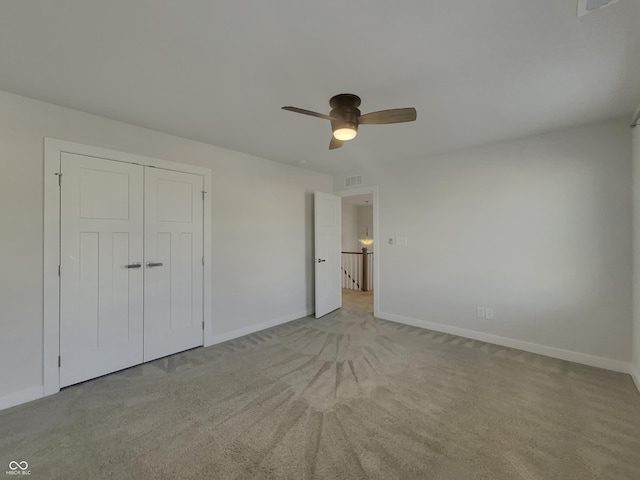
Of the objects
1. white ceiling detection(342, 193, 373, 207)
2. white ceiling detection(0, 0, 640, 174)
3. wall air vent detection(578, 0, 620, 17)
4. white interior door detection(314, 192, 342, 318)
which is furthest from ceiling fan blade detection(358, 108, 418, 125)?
white ceiling detection(342, 193, 373, 207)

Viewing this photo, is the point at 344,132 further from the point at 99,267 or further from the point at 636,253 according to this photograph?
the point at 636,253

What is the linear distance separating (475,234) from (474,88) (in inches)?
77.3

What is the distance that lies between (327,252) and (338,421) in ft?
9.81

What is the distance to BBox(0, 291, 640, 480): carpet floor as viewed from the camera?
154 centimetres

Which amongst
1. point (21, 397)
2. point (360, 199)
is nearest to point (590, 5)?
point (21, 397)

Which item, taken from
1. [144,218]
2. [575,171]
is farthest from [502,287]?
[144,218]

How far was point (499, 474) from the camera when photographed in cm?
149

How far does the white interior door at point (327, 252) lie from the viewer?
4.46 m

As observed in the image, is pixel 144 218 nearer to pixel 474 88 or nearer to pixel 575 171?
pixel 474 88

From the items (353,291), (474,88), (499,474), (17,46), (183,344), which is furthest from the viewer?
(353,291)

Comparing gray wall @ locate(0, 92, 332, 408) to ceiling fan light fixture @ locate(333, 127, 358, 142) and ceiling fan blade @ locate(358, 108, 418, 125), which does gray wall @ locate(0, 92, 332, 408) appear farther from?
ceiling fan blade @ locate(358, 108, 418, 125)

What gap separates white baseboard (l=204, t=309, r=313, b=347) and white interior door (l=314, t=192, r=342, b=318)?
412 mm

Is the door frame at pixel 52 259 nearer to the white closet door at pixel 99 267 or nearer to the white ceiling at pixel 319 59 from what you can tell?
the white closet door at pixel 99 267

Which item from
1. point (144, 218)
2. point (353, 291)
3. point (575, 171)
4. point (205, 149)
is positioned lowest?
point (353, 291)
